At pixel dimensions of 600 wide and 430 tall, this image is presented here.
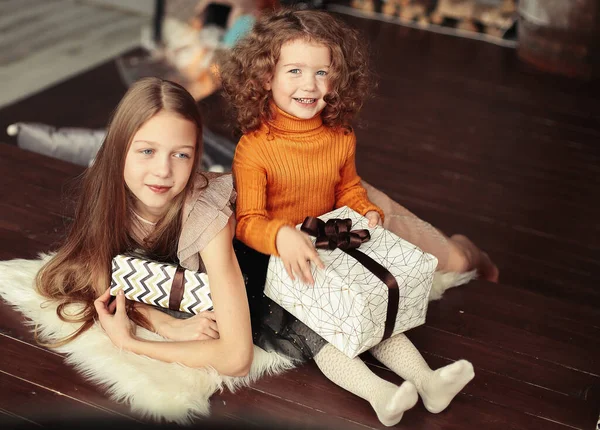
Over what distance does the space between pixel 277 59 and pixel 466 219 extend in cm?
146

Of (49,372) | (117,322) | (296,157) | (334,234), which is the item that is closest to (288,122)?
(296,157)

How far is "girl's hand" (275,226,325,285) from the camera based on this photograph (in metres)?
1.67

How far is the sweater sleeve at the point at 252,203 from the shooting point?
1.74 m

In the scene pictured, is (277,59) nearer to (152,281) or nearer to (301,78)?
(301,78)

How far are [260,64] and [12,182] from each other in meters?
0.98

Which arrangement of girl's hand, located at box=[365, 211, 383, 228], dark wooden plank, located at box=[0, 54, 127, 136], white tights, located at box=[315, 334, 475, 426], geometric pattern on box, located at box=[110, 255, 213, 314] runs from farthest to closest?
dark wooden plank, located at box=[0, 54, 127, 136] → girl's hand, located at box=[365, 211, 383, 228] → geometric pattern on box, located at box=[110, 255, 213, 314] → white tights, located at box=[315, 334, 475, 426]

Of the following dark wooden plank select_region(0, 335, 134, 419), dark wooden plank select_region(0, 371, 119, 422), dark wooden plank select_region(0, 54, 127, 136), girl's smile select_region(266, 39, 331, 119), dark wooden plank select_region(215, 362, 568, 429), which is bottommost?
dark wooden plank select_region(0, 371, 119, 422)

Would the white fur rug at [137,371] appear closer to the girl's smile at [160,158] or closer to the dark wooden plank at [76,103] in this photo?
the girl's smile at [160,158]

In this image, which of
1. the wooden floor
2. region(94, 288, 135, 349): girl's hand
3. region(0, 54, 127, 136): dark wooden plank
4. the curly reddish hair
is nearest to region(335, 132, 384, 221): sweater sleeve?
the curly reddish hair

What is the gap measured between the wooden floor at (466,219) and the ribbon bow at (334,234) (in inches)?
11.4

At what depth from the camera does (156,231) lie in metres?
1.79

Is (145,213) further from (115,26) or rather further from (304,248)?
(115,26)

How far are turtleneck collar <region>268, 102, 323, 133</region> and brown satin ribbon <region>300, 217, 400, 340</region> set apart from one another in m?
0.25

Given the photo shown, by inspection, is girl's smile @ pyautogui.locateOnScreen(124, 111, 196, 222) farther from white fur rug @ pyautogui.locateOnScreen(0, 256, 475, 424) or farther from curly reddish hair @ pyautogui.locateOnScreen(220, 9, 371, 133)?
white fur rug @ pyautogui.locateOnScreen(0, 256, 475, 424)
